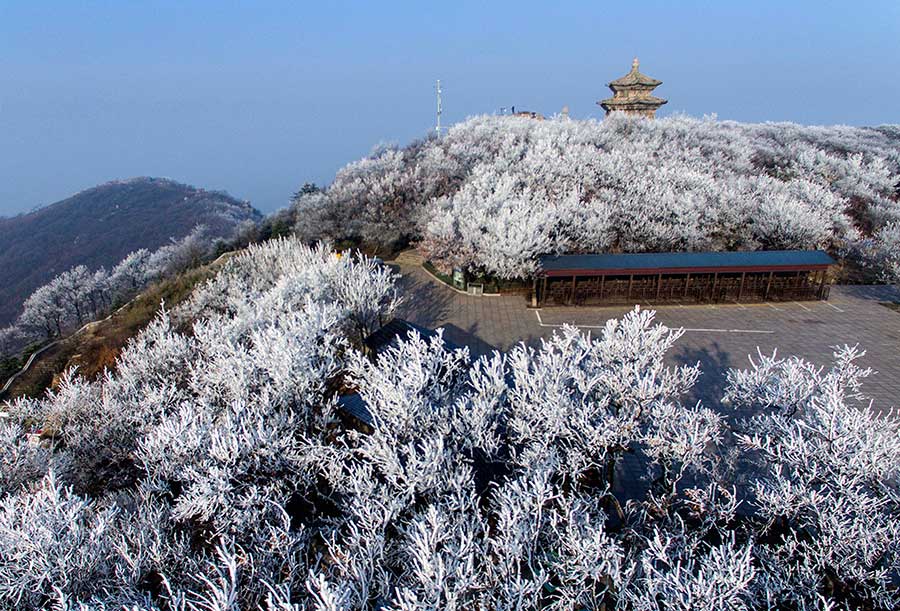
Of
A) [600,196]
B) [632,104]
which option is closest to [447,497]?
[600,196]

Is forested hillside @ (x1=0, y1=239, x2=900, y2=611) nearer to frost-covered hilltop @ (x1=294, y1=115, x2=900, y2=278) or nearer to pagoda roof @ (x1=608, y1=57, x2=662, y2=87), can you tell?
frost-covered hilltop @ (x1=294, y1=115, x2=900, y2=278)

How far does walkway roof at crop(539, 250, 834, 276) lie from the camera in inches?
736

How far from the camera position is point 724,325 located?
1742 cm

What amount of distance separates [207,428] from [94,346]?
1531 cm

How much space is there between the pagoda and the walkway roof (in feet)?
95.8

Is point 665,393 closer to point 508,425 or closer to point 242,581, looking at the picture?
point 508,425

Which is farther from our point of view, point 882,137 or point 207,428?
point 882,137

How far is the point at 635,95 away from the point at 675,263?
1267 inches

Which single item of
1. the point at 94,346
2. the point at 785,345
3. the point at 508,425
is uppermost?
the point at 508,425

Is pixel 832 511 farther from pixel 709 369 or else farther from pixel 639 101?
pixel 639 101

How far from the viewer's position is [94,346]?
18859mm

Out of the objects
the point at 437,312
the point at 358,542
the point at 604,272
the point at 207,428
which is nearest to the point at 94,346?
the point at 437,312

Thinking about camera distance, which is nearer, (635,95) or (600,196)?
(600,196)

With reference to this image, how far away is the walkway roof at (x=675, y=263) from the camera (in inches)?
736
